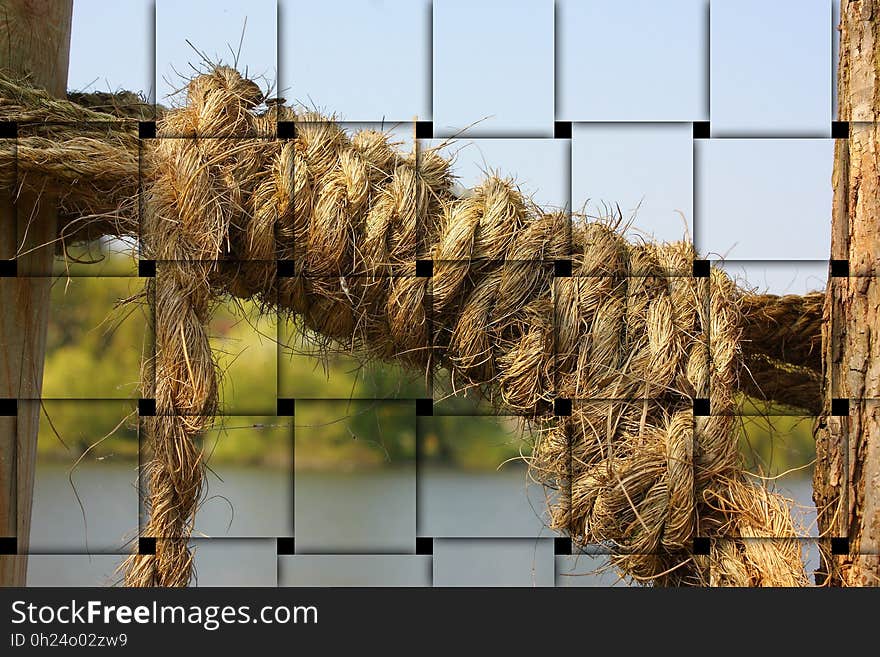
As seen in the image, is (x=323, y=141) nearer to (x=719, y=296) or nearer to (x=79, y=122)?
(x=79, y=122)

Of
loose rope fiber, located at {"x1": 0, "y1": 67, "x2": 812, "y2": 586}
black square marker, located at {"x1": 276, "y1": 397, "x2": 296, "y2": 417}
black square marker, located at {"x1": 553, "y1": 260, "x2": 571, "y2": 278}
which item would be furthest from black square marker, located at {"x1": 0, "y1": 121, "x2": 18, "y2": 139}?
black square marker, located at {"x1": 553, "y1": 260, "x2": 571, "y2": 278}

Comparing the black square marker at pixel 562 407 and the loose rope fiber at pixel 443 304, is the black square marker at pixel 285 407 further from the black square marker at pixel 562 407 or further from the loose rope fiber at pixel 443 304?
the black square marker at pixel 562 407

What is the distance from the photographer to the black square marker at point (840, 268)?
653 millimetres

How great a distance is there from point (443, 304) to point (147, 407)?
0.84ft

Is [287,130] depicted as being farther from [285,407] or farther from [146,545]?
[146,545]

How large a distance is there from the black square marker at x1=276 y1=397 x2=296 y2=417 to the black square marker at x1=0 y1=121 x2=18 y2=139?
0.95ft

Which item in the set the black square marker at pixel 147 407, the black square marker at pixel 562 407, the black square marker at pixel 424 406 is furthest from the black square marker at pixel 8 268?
the black square marker at pixel 562 407

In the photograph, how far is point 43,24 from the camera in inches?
26.6

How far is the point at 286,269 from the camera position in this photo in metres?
0.66

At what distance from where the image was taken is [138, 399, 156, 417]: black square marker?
667 millimetres

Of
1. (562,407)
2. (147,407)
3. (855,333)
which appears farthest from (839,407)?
(147,407)

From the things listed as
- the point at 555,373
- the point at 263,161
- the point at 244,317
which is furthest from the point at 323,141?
the point at 555,373

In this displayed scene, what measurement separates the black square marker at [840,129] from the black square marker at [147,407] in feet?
1.97
